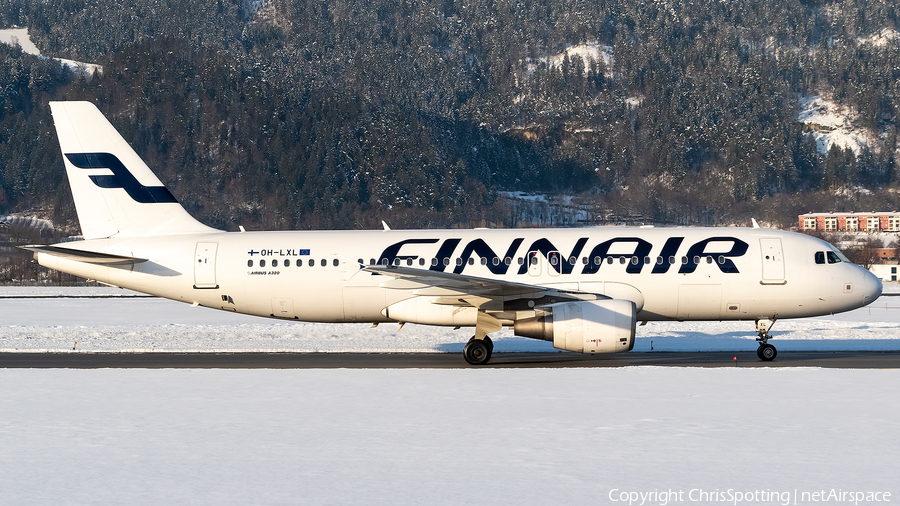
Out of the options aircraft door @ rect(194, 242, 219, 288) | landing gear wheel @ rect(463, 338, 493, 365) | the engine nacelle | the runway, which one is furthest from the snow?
aircraft door @ rect(194, 242, 219, 288)

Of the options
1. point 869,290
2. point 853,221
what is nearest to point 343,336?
point 869,290

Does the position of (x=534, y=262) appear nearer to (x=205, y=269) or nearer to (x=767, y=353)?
(x=767, y=353)

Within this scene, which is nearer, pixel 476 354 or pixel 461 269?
pixel 476 354

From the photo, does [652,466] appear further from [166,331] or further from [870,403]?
[166,331]

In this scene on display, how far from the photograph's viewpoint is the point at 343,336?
1244 inches

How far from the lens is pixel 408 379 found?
20.2 m

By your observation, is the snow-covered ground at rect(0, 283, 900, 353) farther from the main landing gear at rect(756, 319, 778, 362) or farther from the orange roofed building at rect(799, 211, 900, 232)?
the orange roofed building at rect(799, 211, 900, 232)

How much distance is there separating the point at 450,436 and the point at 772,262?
13627 millimetres

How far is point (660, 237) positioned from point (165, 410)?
1422 cm

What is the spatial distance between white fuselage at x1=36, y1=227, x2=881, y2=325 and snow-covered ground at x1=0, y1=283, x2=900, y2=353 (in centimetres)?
313

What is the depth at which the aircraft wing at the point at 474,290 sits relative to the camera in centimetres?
2183

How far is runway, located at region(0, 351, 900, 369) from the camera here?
22984mm

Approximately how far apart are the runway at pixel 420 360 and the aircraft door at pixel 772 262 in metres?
2.23

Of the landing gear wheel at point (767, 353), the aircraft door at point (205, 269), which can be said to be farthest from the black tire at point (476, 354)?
the aircraft door at point (205, 269)
